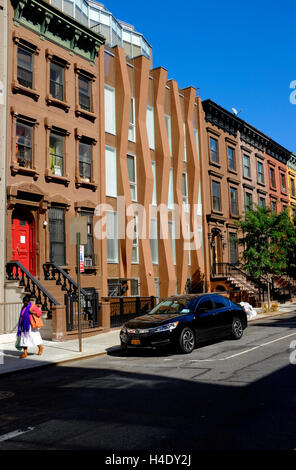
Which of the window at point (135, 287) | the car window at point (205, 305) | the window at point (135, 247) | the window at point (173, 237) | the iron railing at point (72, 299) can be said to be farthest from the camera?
the window at point (173, 237)

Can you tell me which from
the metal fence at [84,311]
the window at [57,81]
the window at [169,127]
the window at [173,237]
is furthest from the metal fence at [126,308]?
the window at [169,127]

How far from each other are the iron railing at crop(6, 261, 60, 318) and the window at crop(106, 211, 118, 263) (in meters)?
5.37

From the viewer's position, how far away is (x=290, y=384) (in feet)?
24.9

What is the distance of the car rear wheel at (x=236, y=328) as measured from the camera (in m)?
13.4

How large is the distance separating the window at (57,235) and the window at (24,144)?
2202 mm

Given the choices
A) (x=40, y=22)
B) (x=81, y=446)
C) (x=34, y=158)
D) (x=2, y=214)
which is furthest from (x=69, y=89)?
(x=81, y=446)

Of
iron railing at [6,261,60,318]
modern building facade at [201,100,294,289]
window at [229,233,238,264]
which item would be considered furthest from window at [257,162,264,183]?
iron railing at [6,261,60,318]

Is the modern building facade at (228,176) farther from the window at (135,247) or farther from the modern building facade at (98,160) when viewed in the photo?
the window at (135,247)

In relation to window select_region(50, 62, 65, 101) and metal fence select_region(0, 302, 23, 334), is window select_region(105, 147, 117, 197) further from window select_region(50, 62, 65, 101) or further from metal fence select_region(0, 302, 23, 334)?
metal fence select_region(0, 302, 23, 334)

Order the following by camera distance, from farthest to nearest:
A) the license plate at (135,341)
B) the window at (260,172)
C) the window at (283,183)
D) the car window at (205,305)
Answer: the window at (283,183)
the window at (260,172)
the car window at (205,305)
the license plate at (135,341)

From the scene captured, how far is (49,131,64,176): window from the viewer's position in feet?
60.8

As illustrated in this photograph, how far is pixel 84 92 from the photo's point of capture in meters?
20.5

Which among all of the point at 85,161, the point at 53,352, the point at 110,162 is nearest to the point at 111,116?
the point at 110,162
